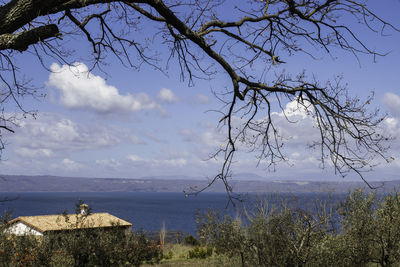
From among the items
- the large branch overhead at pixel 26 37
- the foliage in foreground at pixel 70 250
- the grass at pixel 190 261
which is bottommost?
the grass at pixel 190 261

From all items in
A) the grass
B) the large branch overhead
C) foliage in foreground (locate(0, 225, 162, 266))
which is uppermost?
the large branch overhead

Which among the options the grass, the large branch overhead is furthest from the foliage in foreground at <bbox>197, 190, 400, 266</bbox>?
the large branch overhead

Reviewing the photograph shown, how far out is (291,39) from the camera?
6.96m

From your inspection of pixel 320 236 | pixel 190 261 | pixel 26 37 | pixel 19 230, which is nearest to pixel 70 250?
pixel 320 236

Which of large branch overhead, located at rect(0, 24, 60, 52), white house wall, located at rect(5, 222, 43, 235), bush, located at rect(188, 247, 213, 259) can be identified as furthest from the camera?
bush, located at rect(188, 247, 213, 259)

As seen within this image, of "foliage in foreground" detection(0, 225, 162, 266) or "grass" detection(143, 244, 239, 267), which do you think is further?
"grass" detection(143, 244, 239, 267)

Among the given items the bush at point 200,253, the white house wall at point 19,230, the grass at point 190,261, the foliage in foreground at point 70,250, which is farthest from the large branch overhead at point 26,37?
the bush at point 200,253

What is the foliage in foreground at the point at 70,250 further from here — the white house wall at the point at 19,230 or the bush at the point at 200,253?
the bush at the point at 200,253

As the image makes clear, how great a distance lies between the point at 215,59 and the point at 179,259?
20990mm

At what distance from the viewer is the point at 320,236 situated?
1284 centimetres

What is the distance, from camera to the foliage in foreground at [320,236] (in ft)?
41.3

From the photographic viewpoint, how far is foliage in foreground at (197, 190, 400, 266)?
41.3 ft

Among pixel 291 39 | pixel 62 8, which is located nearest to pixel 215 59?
pixel 291 39

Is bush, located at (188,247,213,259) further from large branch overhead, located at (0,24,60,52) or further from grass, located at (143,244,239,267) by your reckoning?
large branch overhead, located at (0,24,60,52)
